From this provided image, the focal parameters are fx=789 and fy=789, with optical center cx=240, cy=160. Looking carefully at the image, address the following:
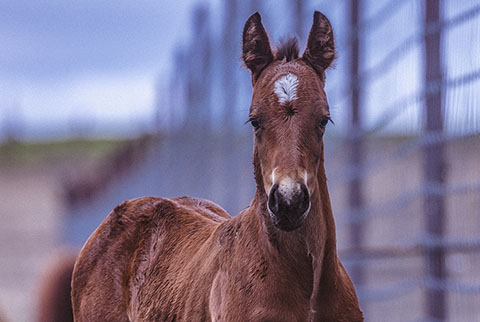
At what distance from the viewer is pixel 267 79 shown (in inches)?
131

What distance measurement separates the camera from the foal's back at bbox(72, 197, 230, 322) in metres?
4.02

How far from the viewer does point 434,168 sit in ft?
16.8

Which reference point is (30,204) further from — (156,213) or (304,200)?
(304,200)

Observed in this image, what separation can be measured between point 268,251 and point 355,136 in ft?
10.7

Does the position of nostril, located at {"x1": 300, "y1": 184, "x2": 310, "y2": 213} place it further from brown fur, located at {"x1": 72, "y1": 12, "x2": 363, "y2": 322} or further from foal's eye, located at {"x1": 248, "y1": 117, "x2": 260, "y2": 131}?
foal's eye, located at {"x1": 248, "y1": 117, "x2": 260, "y2": 131}

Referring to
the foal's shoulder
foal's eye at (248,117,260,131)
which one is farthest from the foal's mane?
the foal's shoulder

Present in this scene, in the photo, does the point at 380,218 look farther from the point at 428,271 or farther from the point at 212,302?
the point at 212,302

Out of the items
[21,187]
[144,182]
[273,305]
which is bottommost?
[21,187]

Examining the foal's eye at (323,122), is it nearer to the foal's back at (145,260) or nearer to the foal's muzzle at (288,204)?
the foal's muzzle at (288,204)

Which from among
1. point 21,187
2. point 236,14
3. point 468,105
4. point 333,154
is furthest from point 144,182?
point 21,187

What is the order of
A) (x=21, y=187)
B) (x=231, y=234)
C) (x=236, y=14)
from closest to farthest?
(x=231, y=234), (x=236, y=14), (x=21, y=187)

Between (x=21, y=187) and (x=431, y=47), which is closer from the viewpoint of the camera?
(x=431, y=47)

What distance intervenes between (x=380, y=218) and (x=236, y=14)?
13.0ft

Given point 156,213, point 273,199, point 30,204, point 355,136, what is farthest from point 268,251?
point 30,204
